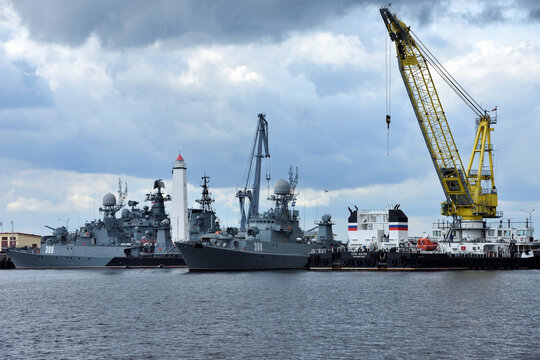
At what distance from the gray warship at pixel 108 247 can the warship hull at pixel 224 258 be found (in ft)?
71.9

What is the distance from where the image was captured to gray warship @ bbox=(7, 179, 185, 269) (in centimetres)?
11769

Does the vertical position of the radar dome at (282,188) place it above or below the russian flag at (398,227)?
above

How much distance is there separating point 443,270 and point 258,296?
44162mm

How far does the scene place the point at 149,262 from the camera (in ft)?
386

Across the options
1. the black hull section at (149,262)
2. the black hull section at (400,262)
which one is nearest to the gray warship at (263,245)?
the black hull section at (400,262)

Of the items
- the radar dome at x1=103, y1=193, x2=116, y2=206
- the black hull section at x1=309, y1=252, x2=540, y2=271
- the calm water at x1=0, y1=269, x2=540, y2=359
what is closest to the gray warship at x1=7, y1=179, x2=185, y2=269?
the radar dome at x1=103, y1=193, x2=116, y2=206

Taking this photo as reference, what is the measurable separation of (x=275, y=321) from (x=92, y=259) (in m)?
79.1

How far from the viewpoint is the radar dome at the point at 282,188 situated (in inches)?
4094

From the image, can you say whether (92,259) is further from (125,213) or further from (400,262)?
(400,262)

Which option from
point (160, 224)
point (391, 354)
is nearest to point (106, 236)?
point (160, 224)

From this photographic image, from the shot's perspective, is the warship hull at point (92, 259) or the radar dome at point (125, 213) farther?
the radar dome at point (125, 213)

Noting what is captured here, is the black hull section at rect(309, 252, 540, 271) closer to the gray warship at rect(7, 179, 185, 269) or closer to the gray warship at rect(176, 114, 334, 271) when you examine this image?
the gray warship at rect(176, 114, 334, 271)

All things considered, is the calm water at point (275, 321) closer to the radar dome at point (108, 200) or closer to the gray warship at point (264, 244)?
the gray warship at point (264, 244)

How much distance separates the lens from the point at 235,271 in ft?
315
